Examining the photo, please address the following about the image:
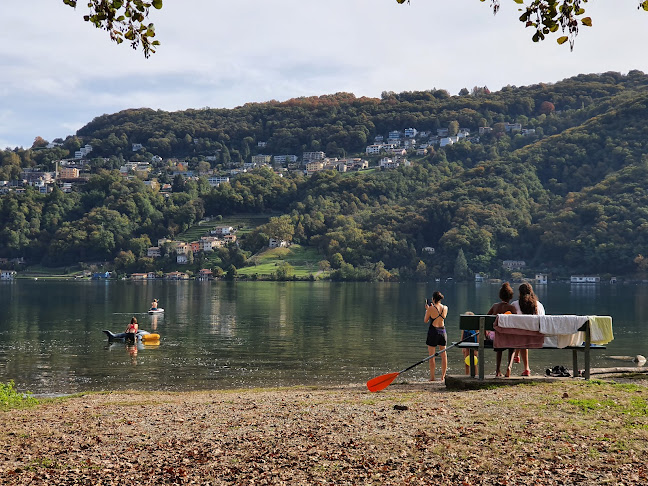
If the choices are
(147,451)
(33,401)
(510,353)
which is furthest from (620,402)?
(33,401)

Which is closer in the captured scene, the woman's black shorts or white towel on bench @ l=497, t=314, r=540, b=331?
white towel on bench @ l=497, t=314, r=540, b=331

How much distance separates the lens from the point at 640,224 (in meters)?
158

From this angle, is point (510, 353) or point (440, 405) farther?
point (510, 353)

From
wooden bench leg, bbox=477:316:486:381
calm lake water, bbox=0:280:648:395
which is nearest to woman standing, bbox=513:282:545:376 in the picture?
wooden bench leg, bbox=477:316:486:381

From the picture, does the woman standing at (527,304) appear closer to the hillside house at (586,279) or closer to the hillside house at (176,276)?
the hillside house at (586,279)

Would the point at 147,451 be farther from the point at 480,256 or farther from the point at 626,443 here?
the point at 480,256

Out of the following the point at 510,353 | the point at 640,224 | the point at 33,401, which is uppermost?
the point at 640,224

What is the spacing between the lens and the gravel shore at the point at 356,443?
27.1 feet

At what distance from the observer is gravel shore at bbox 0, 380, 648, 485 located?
8.27 metres

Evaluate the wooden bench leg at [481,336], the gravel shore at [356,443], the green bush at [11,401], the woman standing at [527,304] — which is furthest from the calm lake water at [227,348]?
the gravel shore at [356,443]

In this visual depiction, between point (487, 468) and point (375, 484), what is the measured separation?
1.34 m

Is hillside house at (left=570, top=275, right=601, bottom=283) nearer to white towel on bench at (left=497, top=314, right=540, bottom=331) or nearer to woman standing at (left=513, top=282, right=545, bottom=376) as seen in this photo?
woman standing at (left=513, top=282, right=545, bottom=376)

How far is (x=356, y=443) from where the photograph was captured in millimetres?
9344

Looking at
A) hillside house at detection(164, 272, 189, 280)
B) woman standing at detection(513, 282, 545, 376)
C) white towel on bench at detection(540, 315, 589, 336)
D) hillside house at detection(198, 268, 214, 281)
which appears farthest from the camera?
hillside house at detection(164, 272, 189, 280)
